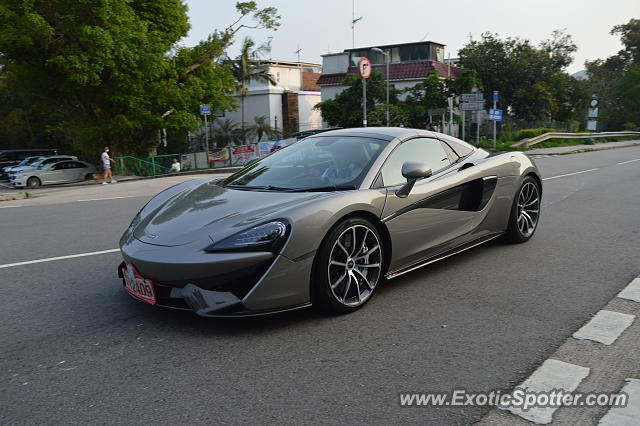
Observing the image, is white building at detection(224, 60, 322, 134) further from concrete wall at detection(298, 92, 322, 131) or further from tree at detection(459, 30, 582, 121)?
tree at detection(459, 30, 582, 121)

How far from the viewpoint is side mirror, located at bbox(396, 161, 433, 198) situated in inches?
167

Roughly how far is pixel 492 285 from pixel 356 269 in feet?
4.31

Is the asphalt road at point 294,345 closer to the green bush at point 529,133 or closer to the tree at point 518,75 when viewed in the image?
the green bush at point 529,133

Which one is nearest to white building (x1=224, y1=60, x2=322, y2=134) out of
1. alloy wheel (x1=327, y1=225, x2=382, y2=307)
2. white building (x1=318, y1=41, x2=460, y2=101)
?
white building (x1=318, y1=41, x2=460, y2=101)

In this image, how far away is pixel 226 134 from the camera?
44.9 meters

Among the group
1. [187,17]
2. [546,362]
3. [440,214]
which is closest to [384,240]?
[440,214]

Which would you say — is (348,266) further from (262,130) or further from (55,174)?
(262,130)

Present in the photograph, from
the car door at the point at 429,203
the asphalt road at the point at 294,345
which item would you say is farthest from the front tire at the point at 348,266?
the car door at the point at 429,203

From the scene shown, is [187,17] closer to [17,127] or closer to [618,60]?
[17,127]

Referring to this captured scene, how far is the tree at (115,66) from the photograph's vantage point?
25.8 m

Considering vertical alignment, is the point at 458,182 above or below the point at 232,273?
above

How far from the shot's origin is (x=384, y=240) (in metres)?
4.21

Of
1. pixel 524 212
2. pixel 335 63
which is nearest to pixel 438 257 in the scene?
pixel 524 212

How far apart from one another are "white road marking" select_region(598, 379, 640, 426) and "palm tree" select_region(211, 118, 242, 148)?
42.9 m
